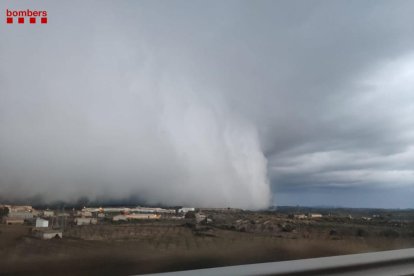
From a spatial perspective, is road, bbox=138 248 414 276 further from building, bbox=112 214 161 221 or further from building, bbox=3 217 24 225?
building, bbox=3 217 24 225

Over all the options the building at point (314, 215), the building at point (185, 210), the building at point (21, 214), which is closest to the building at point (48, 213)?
the building at point (21, 214)

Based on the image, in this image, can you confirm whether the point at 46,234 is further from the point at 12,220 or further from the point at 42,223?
the point at 12,220

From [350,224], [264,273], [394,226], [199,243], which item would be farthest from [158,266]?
[394,226]

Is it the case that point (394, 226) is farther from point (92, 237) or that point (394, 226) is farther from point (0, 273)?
point (0, 273)

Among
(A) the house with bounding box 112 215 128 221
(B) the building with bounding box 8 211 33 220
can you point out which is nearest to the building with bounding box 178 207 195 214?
(A) the house with bounding box 112 215 128 221

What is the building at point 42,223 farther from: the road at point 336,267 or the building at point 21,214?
the road at point 336,267

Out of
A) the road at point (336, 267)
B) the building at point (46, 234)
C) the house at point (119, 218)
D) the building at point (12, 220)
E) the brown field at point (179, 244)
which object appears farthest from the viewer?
the house at point (119, 218)
